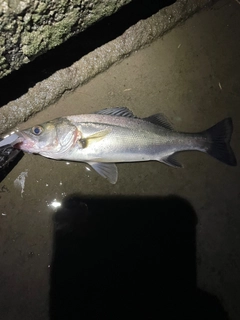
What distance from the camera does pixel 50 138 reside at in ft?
9.21

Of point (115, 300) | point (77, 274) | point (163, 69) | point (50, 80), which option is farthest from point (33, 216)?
point (163, 69)

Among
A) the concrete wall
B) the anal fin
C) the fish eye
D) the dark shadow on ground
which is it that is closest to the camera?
the concrete wall

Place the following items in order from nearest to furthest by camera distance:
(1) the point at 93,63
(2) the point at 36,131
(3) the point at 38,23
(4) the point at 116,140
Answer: (3) the point at 38,23 < (2) the point at 36,131 < (4) the point at 116,140 < (1) the point at 93,63

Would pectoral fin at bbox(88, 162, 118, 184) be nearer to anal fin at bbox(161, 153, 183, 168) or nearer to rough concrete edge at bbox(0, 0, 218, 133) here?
anal fin at bbox(161, 153, 183, 168)

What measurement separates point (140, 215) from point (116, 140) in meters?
0.80

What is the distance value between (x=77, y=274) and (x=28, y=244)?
547 mm

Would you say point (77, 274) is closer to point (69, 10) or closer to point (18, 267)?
point (18, 267)

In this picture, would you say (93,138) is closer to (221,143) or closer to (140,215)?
(140,215)

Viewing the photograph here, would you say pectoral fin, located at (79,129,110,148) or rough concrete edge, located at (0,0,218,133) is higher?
rough concrete edge, located at (0,0,218,133)

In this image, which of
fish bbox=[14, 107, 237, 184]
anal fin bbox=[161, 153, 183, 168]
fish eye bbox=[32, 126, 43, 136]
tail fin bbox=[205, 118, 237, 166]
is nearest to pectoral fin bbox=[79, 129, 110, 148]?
fish bbox=[14, 107, 237, 184]

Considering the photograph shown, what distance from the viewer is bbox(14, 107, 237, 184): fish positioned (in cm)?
282

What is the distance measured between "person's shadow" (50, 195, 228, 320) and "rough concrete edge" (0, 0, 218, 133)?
1000 millimetres

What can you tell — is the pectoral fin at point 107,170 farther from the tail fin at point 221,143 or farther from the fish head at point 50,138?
the tail fin at point 221,143

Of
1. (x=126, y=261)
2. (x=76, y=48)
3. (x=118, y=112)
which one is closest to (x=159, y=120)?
(x=118, y=112)
